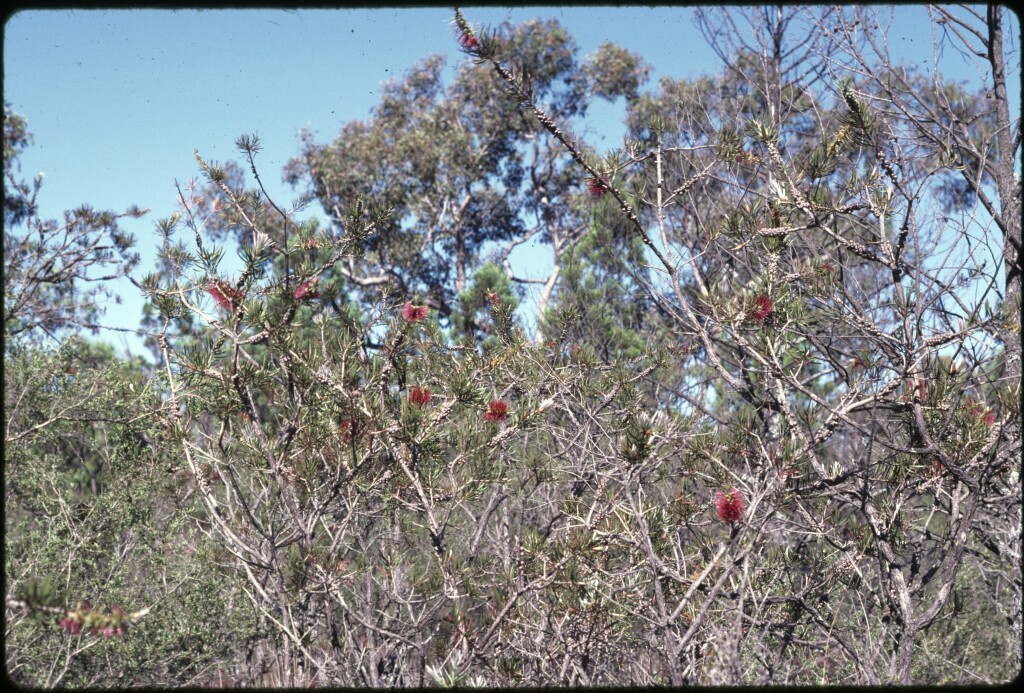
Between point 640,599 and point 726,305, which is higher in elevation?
point 726,305

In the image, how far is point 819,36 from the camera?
396cm

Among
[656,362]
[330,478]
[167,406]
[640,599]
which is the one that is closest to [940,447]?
[640,599]

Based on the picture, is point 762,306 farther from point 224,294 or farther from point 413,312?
point 224,294

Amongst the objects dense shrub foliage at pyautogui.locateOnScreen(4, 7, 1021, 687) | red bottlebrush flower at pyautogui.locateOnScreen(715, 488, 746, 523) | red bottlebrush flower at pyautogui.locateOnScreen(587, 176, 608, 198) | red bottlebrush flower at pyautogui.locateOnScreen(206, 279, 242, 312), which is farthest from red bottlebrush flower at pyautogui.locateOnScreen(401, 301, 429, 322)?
red bottlebrush flower at pyautogui.locateOnScreen(715, 488, 746, 523)

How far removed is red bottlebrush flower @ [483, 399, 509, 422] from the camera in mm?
2412

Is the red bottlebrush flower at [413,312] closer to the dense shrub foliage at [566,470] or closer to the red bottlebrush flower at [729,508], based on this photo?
the dense shrub foliage at [566,470]

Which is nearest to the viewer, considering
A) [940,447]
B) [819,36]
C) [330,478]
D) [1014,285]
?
[330,478]

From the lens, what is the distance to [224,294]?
6.43ft

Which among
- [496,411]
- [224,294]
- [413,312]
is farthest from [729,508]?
[224,294]

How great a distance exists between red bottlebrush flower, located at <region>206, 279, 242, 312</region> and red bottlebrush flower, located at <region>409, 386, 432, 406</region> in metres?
0.50

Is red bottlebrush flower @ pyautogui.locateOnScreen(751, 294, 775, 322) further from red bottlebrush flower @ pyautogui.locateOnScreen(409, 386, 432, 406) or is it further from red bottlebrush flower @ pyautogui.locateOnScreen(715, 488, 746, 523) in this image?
red bottlebrush flower @ pyautogui.locateOnScreen(409, 386, 432, 406)

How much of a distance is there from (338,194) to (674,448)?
11672mm

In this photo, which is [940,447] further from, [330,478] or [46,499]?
[46,499]

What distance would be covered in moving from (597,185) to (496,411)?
77 centimetres
